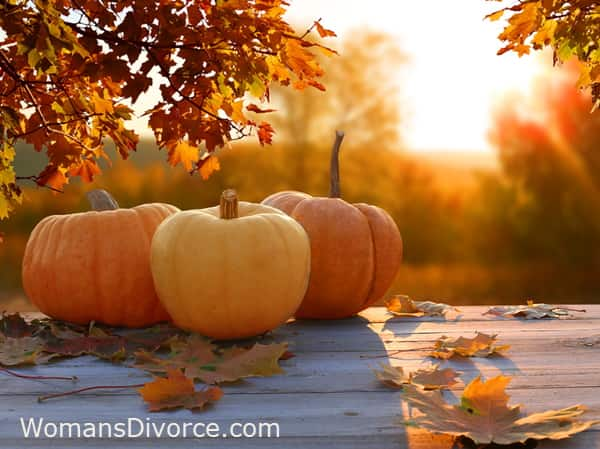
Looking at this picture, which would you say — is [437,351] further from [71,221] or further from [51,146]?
[51,146]

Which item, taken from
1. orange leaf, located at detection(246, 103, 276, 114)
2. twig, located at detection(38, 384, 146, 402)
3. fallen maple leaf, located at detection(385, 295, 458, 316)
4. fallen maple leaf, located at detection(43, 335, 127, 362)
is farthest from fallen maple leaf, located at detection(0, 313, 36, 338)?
fallen maple leaf, located at detection(385, 295, 458, 316)

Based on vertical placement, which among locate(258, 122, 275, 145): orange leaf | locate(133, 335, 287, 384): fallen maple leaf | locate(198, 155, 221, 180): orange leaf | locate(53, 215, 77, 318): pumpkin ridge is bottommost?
locate(133, 335, 287, 384): fallen maple leaf

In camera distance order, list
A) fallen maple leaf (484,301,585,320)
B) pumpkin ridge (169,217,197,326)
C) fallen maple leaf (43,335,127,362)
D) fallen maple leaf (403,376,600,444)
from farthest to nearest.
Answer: fallen maple leaf (484,301,585,320), pumpkin ridge (169,217,197,326), fallen maple leaf (43,335,127,362), fallen maple leaf (403,376,600,444)

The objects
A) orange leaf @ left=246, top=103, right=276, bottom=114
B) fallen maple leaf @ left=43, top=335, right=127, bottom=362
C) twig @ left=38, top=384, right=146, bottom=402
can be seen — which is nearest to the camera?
twig @ left=38, top=384, right=146, bottom=402

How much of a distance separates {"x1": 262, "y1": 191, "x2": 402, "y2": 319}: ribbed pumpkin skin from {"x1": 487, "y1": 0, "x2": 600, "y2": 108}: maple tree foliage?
0.74 m

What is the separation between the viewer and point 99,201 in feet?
7.93

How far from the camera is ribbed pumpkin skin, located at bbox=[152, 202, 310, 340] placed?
77.9 inches

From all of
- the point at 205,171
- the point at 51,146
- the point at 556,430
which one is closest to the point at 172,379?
the point at 556,430

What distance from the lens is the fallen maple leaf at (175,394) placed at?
1.47 meters

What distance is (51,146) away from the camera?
234 cm

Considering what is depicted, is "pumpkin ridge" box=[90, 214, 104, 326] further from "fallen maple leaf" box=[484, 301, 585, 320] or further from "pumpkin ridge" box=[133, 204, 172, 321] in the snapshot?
"fallen maple leaf" box=[484, 301, 585, 320]

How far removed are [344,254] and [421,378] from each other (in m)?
0.85

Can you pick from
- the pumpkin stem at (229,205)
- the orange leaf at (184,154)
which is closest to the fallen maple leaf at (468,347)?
the pumpkin stem at (229,205)

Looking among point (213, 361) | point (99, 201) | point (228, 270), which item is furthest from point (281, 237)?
point (99, 201)
